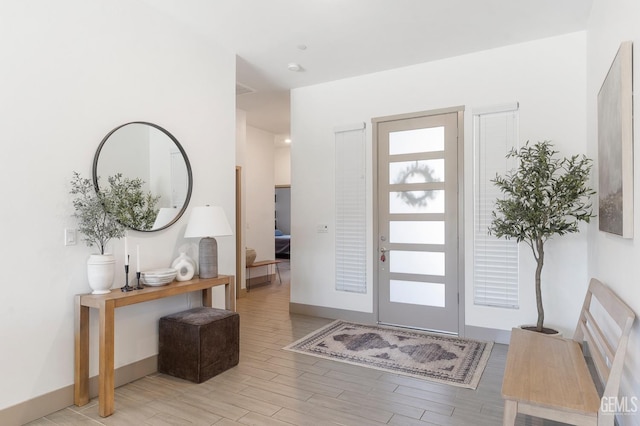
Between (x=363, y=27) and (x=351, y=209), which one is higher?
(x=363, y=27)

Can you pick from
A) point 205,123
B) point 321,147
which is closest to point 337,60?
point 321,147

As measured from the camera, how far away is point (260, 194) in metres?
7.32

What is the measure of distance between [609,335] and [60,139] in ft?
12.4

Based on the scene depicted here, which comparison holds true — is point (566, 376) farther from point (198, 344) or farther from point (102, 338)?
point (102, 338)

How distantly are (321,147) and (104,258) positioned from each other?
3.01 metres

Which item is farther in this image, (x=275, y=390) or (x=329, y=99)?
(x=329, y=99)

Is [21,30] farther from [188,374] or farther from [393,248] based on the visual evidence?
[393,248]

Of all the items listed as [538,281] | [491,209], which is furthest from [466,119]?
[538,281]

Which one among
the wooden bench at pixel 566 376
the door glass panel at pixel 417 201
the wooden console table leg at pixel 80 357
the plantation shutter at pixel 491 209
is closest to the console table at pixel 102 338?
the wooden console table leg at pixel 80 357

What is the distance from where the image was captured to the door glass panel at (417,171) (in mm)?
4203

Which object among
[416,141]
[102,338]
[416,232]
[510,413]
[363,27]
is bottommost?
[510,413]

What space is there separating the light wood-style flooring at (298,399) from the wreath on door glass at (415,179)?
1.73 meters

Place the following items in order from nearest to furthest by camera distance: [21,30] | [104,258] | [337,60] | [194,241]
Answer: [21,30] → [104,258] → [194,241] → [337,60]

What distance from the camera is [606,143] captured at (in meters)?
2.43
